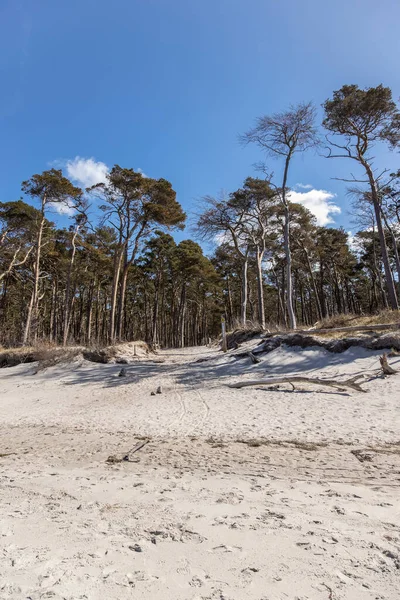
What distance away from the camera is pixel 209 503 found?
3016 mm

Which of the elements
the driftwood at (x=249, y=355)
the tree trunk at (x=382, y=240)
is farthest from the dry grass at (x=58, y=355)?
the tree trunk at (x=382, y=240)

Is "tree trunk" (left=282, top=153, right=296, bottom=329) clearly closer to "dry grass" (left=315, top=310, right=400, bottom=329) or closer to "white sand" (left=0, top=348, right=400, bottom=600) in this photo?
"dry grass" (left=315, top=310, right=400, bottom=329)

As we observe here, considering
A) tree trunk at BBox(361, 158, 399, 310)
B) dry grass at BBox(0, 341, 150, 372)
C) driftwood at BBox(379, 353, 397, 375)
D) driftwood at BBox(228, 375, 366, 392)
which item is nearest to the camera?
driftwood at BBox(228, 375, 366, 392)

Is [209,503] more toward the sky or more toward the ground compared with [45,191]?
more toward the ground

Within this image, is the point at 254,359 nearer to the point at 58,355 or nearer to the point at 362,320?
the point at 362,320

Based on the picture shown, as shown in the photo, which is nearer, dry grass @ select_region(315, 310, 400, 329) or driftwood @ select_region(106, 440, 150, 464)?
driftwood @ select_region(106, 440, 150, 464)

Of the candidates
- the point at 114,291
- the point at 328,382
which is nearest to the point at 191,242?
the point at 114,291

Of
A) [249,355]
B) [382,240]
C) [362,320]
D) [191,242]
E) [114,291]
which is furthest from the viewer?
[191,242]

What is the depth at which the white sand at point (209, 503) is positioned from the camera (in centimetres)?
188

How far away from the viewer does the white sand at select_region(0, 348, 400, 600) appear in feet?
6.15

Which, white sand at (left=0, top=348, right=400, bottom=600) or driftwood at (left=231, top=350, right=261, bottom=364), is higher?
driftwood at (left=231, top=350, right=261, bottom=364)

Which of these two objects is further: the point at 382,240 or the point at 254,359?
the point at 382,240

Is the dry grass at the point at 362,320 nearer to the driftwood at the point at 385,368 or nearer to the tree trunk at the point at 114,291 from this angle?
the driftwood at the point at 385,368

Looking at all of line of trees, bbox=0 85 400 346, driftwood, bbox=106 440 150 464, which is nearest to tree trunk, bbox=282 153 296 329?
line of trees, bbox=0 85 400 346
